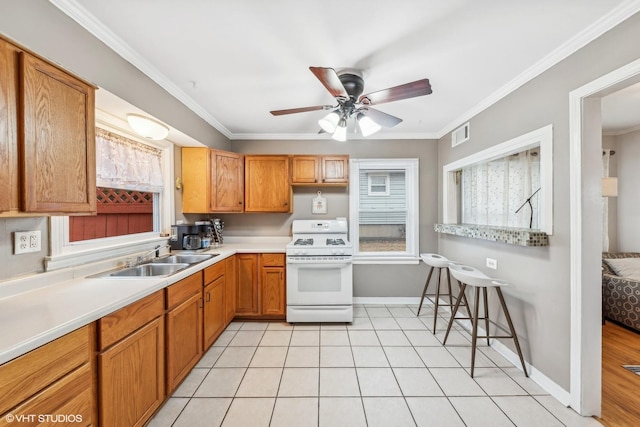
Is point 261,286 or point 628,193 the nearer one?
point 261,286

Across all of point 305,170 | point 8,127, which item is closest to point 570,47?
point 305,170

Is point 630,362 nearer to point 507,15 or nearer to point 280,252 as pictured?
A: point 507,15

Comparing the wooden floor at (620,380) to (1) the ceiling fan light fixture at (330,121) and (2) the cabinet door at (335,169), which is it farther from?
(2) the cabinet door at (335,169)

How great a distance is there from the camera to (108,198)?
207cm

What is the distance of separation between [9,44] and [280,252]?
7.94ft

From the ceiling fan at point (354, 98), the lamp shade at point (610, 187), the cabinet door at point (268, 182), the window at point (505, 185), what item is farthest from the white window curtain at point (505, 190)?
the cabinet door at point (268, 182)

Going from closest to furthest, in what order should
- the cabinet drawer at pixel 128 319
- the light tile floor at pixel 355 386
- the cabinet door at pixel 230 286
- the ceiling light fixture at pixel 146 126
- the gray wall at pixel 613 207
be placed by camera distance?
the cabinet drawer at pixel 128 319 → the light tile floor at pixel 355 386 → the ceiling light fixture at pixel 146 126 → the cabinet door at pixel 230 286 → the gray wall at pixel 613 207

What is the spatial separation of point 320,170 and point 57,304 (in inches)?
108

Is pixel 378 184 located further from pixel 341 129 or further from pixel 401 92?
pixel 401 92

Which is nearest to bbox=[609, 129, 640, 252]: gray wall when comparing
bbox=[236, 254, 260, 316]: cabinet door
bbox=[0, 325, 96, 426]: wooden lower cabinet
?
bbox=[236, 254, 260, 316]: cabinet door

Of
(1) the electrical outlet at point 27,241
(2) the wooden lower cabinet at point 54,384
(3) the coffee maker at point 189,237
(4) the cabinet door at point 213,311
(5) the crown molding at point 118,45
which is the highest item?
(5) the crown molding at point 118,45

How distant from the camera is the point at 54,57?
1.30 metres

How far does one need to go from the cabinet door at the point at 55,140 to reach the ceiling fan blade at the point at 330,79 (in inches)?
49.1

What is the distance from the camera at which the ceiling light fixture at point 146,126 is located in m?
1.94
